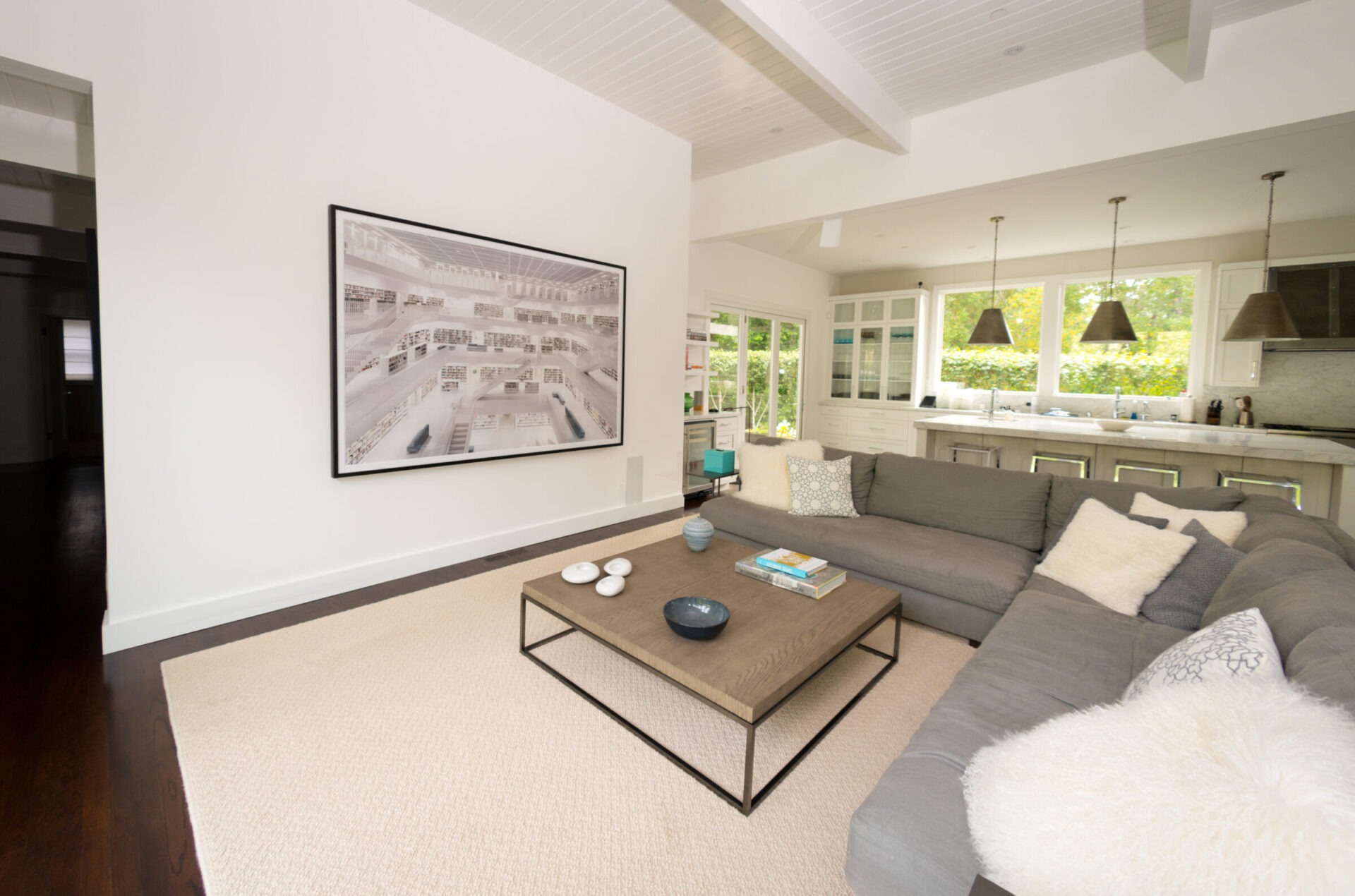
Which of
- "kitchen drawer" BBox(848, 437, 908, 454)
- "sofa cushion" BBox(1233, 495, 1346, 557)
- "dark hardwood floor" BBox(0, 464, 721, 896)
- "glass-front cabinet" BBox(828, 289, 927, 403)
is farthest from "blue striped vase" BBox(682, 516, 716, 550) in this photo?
"glass-front cabinet" BBox(828, 289, 927, 403)

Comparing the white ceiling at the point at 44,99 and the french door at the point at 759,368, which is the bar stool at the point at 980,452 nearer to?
the french door at the point at 759,368

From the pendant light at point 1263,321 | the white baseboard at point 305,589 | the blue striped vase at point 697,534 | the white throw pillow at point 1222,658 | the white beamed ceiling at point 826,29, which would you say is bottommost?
the white baseboard at point 305,589

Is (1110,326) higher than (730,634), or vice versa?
(1110,326)

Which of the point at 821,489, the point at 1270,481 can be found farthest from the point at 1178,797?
the point at 1270,481

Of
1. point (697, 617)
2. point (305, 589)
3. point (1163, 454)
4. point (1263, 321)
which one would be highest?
point (1263, 321)

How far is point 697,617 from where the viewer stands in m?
2.02

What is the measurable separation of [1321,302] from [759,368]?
519cm

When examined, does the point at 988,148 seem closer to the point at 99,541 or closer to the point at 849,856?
the point at 849,856

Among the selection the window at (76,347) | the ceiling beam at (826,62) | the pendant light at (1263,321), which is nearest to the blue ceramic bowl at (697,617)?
the ceiling beam at (826,62)

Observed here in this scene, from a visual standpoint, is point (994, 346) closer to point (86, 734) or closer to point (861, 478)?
point (861, 478)

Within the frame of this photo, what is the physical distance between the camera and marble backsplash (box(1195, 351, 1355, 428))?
5.32 m

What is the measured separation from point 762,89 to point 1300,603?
3705mm

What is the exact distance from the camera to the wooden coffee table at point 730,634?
168 centimetres

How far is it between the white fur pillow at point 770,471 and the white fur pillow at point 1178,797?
99.0 inches
